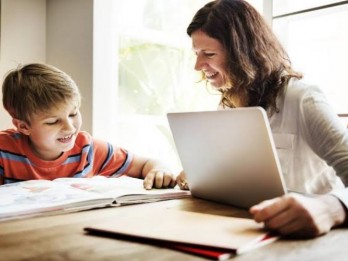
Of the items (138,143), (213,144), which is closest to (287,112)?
(213,144)

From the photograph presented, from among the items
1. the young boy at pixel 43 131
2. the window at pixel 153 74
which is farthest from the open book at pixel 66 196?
the window at pixel 153 74

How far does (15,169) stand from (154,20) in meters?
1.47

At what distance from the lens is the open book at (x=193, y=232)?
1.79ft

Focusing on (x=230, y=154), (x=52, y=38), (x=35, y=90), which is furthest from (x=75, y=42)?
(x=230, y=154)

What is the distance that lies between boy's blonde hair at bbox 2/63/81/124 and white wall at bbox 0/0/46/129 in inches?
21.8

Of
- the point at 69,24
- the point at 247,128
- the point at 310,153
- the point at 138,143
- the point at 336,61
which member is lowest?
the point at 138,143

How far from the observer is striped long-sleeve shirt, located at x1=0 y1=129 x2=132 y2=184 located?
53.0 inches

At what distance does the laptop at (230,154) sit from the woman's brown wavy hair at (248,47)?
388 mm

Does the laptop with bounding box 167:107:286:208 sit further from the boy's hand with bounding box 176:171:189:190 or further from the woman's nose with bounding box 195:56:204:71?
the woman's nose with bounding box 195:56:204:71

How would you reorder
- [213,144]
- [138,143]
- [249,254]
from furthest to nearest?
[138,143] < [213,144] < [249,254]

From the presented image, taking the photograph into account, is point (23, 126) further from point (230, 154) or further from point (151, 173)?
point (230, 154)

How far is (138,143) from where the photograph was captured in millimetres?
2461

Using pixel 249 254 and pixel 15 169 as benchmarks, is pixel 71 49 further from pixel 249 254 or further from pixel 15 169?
pixel 249 254

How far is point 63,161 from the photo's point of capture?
140cm
